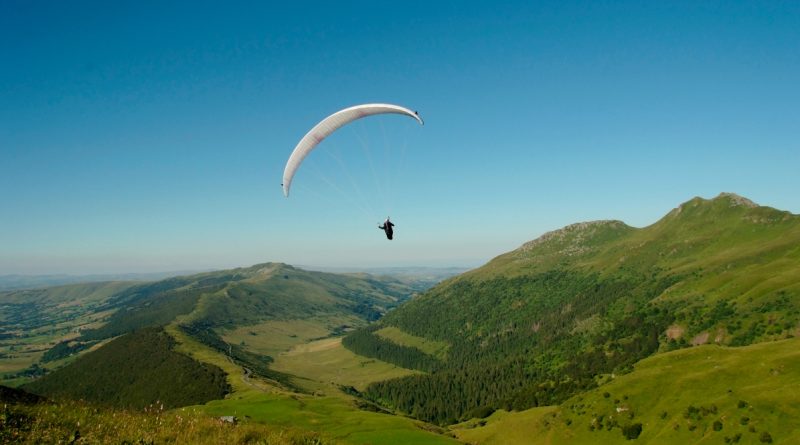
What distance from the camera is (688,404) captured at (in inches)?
3115

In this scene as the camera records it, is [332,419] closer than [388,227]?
No

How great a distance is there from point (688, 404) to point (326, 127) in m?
81.6

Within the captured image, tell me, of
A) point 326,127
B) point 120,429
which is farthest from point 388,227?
point 120,429

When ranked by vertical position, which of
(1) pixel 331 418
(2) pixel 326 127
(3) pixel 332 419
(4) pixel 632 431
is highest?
(2) pixel 326 127

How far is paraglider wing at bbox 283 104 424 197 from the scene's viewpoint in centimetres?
3681

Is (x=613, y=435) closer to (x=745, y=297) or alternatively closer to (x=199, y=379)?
(x=745, y=297)

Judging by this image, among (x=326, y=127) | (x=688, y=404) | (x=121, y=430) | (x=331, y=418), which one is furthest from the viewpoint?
(x=331, y=418)

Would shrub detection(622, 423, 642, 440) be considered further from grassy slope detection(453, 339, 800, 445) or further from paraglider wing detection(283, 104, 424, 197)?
paraglider wing detection(283, 104, 424, 197)

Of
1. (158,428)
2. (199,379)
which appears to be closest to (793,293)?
(158,428)

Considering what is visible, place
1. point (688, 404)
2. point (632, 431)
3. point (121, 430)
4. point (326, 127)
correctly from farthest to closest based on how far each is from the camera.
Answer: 1. point (632, 431)
2. point (688, 404)
3. point (326, 127)
4. point (121, 430)

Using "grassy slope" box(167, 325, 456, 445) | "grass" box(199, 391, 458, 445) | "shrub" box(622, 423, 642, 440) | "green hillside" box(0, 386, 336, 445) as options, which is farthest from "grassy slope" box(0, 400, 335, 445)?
"shrub" box(622, 423, 642, 440)

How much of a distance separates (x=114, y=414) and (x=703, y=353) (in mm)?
117202

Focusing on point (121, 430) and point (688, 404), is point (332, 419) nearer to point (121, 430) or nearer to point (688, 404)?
point (688, 404)

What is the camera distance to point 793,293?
150625mm
